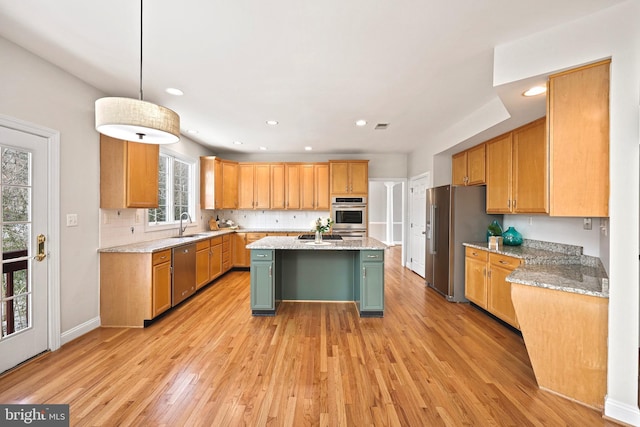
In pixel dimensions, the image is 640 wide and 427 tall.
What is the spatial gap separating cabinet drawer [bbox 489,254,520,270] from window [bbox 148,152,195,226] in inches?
184

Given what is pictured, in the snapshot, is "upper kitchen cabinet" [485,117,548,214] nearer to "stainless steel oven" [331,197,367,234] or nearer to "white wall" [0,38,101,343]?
"stainless steel oven" [331,197,367,234]

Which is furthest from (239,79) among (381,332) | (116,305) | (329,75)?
(381,332)

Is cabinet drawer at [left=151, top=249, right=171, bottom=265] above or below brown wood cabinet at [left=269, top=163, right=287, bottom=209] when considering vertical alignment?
below

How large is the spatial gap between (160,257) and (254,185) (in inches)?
124

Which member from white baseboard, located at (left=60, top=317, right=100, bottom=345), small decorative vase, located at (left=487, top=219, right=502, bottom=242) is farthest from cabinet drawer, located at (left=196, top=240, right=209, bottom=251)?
small decorative vase, located at (left=487, top=219, right=502, bottom=242)

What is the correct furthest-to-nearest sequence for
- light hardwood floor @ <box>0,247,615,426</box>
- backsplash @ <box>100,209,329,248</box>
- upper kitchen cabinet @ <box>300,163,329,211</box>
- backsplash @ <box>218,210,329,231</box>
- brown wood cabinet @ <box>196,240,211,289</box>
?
backsplash @ <box>218,210,329,231</box>
upper kitchen cabinet @ <box>300,163,329,211</box>
brown wood cabinet @ <box>196,240,211,289</box>
backsplash @ <box>100,209,329,248</box>
light hardwood floor @ <box>0,247,615,426</box>

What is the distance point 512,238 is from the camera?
362cm

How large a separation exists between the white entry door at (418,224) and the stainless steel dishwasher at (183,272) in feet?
13.5

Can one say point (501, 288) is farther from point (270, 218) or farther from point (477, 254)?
point (270, 218)

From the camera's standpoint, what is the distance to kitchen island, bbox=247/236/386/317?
135 inches

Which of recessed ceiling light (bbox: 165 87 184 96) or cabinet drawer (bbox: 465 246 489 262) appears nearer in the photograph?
recessed ceiling light (bbox: 165 87 184 96)

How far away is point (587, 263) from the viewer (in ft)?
9.06

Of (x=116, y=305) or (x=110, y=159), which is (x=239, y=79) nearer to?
(x=110, y=159)

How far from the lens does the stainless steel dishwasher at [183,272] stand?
3.67 meters
